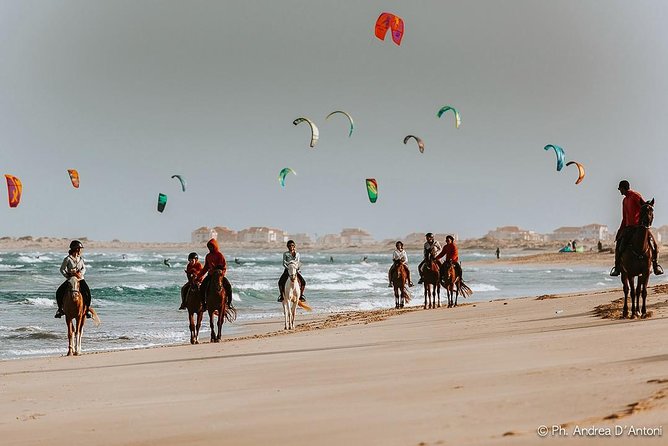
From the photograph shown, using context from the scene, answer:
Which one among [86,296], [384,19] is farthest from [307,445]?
[384,19]

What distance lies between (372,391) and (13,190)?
26.6m

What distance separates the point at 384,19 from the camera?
81.4ft

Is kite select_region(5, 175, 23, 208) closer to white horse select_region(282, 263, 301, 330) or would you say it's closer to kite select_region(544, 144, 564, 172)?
white horse select_region(282, 263, 301, 330)

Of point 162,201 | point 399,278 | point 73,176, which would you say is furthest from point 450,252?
point 73,176

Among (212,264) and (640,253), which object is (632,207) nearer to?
(640,253)

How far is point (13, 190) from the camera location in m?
29.4

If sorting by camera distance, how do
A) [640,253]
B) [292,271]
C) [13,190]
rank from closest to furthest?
[640,253] → [292,271] → [13,190]

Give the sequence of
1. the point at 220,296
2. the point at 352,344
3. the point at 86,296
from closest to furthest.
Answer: the point at 352,344 → the point at 86,296 → the point at 220,296

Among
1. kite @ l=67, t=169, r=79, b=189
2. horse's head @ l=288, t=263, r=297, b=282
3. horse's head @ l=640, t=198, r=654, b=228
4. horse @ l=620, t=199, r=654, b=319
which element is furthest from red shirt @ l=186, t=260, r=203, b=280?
kite @ l=67, t=169, r=79, b=189

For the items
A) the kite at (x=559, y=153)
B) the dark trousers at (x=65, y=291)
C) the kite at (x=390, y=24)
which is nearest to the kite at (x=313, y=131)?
the kite at (x=390, y=24)

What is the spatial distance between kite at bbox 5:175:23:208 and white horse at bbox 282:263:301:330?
Result: 646 inches

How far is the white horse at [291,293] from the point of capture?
1535 centimetres

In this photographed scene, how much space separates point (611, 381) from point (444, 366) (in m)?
1.93

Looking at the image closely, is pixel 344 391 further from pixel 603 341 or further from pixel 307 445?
pixel 603 341
